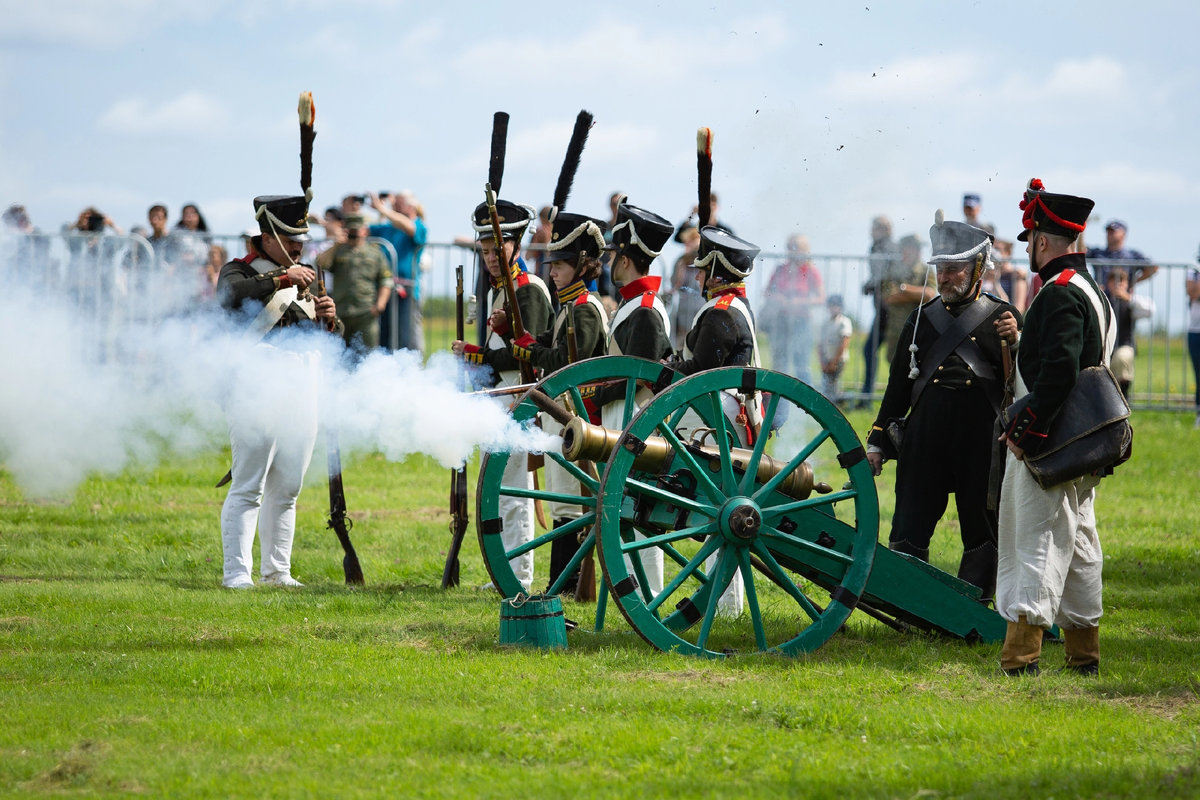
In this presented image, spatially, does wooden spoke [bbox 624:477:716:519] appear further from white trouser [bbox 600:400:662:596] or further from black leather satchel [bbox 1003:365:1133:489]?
black leather satchel [bbox 1003:365:1133:489]

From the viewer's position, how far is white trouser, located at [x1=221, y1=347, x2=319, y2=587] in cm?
726

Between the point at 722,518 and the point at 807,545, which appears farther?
the point at 807,545

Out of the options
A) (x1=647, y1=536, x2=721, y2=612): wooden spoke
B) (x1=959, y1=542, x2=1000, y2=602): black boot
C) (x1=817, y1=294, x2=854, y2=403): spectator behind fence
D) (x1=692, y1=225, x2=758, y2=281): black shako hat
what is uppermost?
(x1=692, y1=225, x2=758, y2=281): black shako hat

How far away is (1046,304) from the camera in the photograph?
5.24 metres

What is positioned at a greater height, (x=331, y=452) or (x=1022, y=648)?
(x=331, y=452)

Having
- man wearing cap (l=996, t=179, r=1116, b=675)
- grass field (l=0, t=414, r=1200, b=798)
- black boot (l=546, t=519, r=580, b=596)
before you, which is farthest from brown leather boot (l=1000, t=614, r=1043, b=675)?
black boot (l=546, t=519, r=580, b=596)

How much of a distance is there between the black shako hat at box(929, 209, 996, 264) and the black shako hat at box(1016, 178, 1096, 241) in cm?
53

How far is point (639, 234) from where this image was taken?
6.70m

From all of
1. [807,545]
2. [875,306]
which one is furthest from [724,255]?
[875,306]

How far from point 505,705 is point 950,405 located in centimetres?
271

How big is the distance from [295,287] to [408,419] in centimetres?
158

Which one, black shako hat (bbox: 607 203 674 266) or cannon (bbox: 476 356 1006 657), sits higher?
black shako hat (bbox: 607 203 674 266)

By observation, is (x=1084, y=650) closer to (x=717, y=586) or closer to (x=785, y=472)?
(x=785, y=472)

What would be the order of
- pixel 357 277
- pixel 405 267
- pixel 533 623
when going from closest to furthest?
pixel 533 623
pixel 357 277
pixel 405 267
